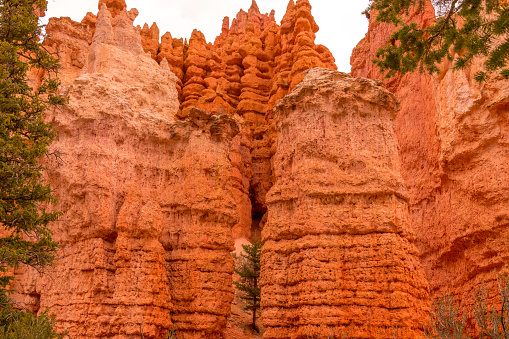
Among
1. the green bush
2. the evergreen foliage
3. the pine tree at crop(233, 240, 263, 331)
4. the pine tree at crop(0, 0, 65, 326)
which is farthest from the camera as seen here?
the pine tree at crop(233, 240, 263, 331)

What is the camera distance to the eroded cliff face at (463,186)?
14267 mm

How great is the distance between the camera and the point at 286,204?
563 inches

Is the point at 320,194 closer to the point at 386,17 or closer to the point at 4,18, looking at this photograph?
the point at 386,17

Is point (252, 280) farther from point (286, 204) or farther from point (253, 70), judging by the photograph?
point (253, 70)

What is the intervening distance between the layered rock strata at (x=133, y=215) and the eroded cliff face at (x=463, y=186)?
7.55 meters

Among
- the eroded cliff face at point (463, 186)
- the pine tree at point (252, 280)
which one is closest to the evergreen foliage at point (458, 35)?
the eroded cliff face at point (463, 186)

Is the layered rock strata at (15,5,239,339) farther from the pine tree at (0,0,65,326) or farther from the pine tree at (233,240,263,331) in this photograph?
the pine tree at (0,0,65,326)

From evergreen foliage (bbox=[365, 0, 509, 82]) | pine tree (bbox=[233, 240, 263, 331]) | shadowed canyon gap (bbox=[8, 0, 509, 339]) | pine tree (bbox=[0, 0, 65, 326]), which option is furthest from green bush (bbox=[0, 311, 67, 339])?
pine tree (bbox=[233, 240, 263, 331])

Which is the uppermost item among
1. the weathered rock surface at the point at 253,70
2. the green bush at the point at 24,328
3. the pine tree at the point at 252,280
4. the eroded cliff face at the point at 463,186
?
the weathered rock surface at the point at 253,70

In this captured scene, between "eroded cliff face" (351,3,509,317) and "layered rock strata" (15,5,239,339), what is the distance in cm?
755

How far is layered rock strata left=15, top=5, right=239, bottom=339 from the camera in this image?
15.1 meters

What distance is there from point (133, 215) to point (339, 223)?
7085 millimetres

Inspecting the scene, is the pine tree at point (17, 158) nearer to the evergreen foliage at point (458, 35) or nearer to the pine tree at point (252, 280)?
the evergreen foliage at point (458, 35)

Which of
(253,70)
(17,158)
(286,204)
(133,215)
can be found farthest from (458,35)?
(253,70)
